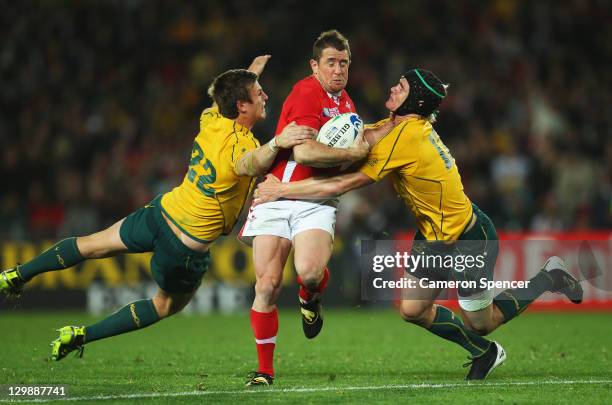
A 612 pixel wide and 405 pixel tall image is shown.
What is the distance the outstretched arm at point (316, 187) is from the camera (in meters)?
7.87

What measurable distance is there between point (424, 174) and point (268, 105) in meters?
10.8

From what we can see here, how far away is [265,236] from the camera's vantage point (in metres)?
8.00

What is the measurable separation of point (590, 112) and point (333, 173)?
1151cm

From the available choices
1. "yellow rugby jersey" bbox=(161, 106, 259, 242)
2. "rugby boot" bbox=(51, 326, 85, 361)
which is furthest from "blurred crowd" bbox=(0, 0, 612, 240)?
"yellow rugby jersey" bbox=(161, 106, 259, 242)

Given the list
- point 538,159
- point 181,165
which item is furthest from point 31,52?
point 538,159

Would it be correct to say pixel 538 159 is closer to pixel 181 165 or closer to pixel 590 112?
pixel 590 112

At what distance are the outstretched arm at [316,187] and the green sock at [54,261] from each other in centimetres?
161

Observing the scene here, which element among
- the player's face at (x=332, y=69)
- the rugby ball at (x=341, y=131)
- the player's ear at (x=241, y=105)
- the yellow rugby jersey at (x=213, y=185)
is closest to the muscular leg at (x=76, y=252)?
the yellow rugby jersey at (x=213, y=185)

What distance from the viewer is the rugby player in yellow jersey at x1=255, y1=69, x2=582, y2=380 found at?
7863 mm

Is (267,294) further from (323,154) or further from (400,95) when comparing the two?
(400,95)

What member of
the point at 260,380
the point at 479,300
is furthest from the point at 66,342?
the point at 479,300

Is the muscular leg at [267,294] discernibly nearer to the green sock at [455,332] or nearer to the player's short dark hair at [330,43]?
the green sock at [455,332]

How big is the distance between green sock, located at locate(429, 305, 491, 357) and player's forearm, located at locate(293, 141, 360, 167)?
1.61 meters

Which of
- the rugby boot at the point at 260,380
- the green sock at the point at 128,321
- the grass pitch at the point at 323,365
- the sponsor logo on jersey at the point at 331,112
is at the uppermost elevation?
the sponsor logo on jersey at the point at 331,112
